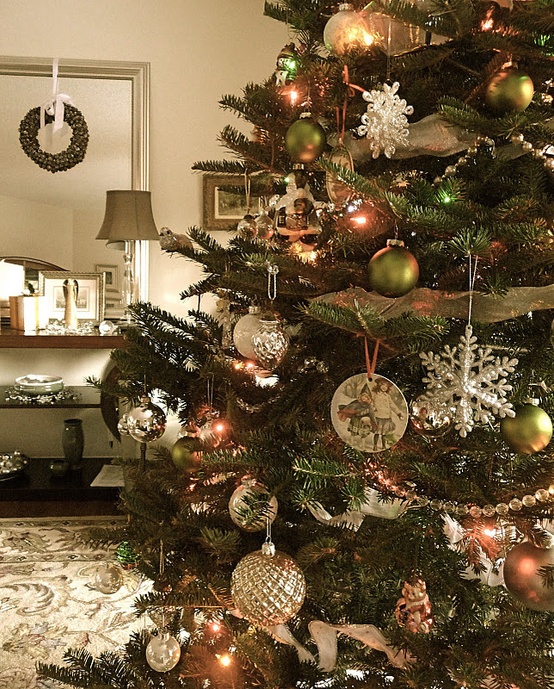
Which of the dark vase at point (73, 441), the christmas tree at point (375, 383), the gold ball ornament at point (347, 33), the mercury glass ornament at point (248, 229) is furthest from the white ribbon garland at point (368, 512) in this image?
the dark vase at point (73, 441)

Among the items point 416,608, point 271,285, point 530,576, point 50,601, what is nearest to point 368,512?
point 416,608

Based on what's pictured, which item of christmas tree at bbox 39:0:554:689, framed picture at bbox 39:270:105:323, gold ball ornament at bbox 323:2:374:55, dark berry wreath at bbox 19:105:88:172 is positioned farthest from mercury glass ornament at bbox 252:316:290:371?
dark berry wreath at bbox 19:105:88:172

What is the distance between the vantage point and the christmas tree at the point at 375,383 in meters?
0.73

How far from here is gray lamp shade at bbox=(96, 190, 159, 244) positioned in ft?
8.47

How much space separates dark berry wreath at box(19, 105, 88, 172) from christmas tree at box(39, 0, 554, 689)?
2.02 metres

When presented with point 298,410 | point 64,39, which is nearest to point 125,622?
point 298,410

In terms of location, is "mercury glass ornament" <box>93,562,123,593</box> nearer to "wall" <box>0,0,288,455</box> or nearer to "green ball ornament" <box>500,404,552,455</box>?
"green ball ornament" <box>500,404,552,455</box>

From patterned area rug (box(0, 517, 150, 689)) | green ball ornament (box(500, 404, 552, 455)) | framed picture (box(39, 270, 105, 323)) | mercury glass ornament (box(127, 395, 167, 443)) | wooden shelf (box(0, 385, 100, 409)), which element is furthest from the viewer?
framed picture (box(39, 270, 105, 323))

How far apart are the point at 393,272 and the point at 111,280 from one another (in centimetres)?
233

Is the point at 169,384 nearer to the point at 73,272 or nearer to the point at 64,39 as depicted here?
the point at 73,272

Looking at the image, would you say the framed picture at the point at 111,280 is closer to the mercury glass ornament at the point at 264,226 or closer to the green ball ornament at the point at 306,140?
the mercury glass ornament at the point at 264,226

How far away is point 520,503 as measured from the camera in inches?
29.7

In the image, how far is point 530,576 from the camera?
741 mm

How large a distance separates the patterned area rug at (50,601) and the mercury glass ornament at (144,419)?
1.75ft
